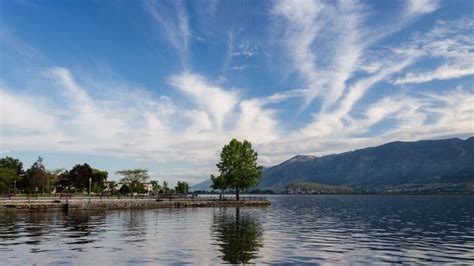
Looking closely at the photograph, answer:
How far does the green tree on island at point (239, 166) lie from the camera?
130m

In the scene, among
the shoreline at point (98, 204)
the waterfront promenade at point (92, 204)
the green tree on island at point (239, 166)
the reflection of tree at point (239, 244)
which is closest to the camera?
the reflection of tree at point (239, 244)

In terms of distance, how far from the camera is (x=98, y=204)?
315 feet

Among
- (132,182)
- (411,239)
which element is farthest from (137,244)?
(132,182)

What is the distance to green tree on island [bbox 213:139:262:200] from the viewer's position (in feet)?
425

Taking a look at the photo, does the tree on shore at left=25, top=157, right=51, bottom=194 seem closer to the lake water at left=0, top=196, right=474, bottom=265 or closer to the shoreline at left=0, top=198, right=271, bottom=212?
the shoreline at left=0, top=198, right=271, bottom=212

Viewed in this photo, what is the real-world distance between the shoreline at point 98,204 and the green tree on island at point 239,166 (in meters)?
6.53

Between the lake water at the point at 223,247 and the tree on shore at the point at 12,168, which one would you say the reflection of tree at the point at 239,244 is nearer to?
the lake water at the point at 223,247

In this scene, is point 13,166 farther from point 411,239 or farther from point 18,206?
point 411,239

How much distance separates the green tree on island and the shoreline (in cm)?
653

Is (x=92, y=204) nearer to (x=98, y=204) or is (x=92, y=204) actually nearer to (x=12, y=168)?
(x=98, y=204)

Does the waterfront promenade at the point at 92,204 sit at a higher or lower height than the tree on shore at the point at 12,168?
lower

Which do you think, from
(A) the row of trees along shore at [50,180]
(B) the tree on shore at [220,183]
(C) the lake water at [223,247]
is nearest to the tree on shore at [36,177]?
(A) the row of trees along shore at [50,180]

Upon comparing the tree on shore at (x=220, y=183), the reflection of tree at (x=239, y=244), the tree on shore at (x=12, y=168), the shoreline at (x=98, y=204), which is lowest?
the reflection of tree at (x=239, y=244)

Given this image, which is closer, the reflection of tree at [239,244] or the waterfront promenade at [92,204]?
the reflection of tree at [239,244]
